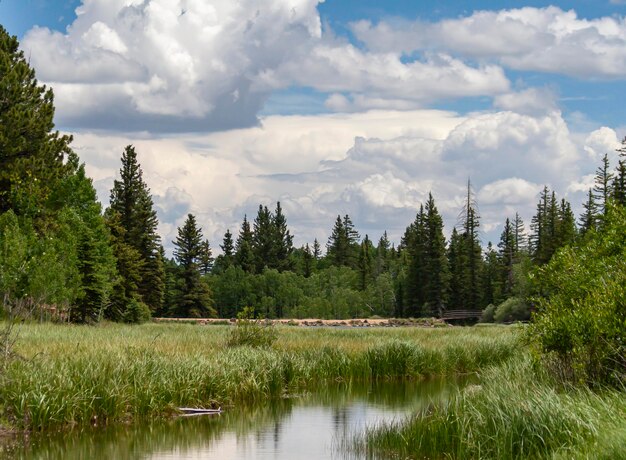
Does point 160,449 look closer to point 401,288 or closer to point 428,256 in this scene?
point 428,256

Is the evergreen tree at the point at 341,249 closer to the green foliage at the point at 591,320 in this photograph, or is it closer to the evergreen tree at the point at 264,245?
the evergreen tree at the point at 264,245

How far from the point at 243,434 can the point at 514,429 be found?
28.0 ft

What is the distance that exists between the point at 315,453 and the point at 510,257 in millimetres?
87476

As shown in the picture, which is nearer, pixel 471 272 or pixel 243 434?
pixel 243 434

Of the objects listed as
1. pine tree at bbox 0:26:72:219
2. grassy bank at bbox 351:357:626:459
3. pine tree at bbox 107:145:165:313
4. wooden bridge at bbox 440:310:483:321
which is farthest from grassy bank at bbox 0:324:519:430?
wooden bridge at bbox 440:310:483:321

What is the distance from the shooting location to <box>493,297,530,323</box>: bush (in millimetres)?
82500

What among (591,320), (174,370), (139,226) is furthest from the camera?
(139,226)

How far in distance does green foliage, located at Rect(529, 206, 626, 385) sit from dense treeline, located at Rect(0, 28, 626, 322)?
383 cm

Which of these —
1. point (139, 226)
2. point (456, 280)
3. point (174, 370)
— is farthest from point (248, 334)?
point (456, 280)

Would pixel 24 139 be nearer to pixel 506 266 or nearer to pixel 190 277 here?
pixel 190 277

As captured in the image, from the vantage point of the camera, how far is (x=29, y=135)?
4547 centimetres

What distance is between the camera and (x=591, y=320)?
16656mm

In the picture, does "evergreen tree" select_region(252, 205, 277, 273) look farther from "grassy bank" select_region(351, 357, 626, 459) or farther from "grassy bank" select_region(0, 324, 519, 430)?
"grassy bank" select_region(351, 357, 626, 459)

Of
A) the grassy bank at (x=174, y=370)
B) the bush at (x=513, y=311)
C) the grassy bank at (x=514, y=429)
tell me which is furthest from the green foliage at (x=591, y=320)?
the bush at (x=513, y=311)
